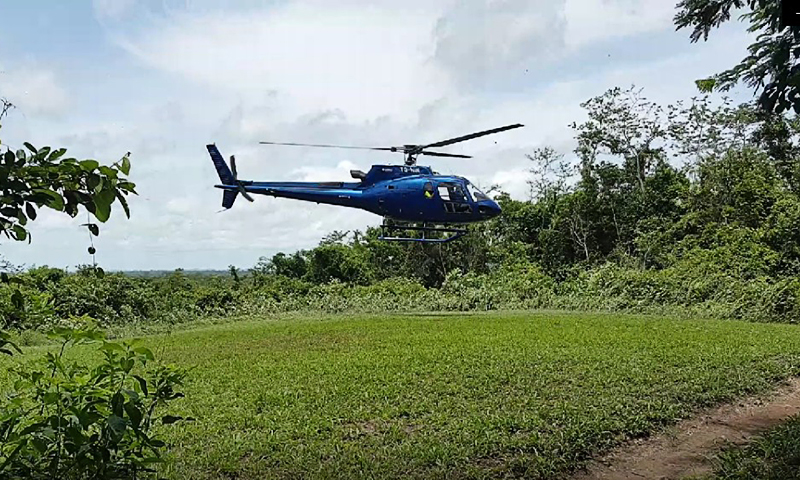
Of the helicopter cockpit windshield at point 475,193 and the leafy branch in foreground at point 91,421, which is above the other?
the helicopter cockpit windshield at point 475,193

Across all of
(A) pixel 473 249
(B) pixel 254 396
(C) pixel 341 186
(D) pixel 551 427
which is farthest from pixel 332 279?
(D) pixel 551 427

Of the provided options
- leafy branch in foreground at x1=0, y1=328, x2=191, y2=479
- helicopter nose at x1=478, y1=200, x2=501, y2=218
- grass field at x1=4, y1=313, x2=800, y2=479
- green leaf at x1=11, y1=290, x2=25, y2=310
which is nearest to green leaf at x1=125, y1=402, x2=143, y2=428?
leafy branch in foreground at x1=0, y1=328, x2=191, y2=479

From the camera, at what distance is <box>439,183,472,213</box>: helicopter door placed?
10.5 m

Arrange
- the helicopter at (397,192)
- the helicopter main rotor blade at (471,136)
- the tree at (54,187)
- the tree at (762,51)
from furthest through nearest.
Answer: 1. the helicopter at (397,192)
2. the helicopter main rotor blade at (471,136)
3. the tree at (762,51)
4. the tree at (54,187)

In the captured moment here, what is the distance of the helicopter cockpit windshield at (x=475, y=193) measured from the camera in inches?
422

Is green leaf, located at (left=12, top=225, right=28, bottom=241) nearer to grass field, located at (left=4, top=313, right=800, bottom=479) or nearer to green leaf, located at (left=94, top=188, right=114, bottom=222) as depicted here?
green leaf, located at (left=94, top=188, right=114, bottom=222)

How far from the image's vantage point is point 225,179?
35.3 feet

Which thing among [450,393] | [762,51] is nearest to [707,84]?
[762,51]

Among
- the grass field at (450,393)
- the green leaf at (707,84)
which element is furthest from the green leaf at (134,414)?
the green leaf at (707,84)

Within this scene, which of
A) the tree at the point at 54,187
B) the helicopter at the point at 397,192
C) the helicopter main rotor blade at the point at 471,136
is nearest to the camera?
the tree at the point at 54,187

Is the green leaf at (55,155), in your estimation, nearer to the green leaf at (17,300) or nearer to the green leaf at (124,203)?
the green leaf at (124,203)

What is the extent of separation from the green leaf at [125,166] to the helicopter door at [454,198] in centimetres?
924

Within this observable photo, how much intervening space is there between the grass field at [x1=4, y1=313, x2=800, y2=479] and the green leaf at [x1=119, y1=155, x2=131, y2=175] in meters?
2.67

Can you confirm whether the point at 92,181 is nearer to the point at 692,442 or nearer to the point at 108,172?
the point at 108,172
